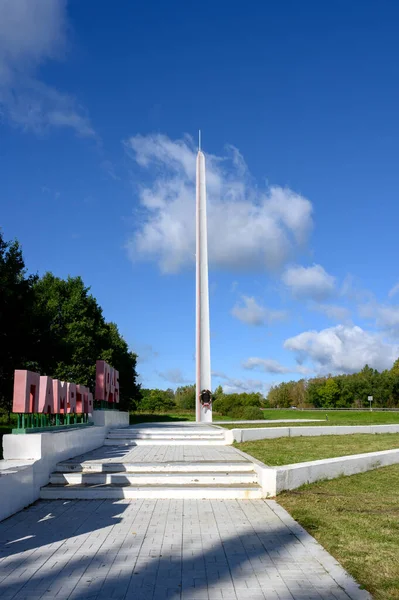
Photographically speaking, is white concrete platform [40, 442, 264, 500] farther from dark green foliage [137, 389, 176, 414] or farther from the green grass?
dark green foliage [137, 389, 176, 414]

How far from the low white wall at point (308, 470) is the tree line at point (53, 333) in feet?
34.2

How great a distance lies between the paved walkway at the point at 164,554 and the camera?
14.5 ft

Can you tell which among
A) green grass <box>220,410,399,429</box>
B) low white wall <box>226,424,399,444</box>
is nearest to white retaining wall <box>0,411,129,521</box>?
low white wall <box>226,424,399,444</box>

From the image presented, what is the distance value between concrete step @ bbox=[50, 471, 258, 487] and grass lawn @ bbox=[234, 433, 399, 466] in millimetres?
1149

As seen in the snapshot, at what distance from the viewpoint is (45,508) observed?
7742 mm

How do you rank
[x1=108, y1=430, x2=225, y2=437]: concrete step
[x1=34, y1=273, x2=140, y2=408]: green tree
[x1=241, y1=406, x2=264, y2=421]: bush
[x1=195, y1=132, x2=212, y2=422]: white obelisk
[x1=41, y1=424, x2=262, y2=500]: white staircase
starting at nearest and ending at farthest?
[x1=41, y1=424, x2=262, y2=500]: white staircase → [x1=108, y1=430, x2=225, y2=437]: concrete step → [x1=241, y1=406, x2=264, y2=421]: bush → [x1=195, y1=132, x2=212, y2=422]: white obelisk → [x1=34, y1=273, x2=140, y2=408]: green tree

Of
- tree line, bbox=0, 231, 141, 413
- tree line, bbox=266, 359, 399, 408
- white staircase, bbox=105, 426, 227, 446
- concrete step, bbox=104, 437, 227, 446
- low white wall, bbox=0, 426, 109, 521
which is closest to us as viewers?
low white wall, bbox=0, 426, 109, 521

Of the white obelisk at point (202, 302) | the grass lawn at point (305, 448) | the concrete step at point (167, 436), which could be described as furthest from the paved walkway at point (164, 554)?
the white obelisk at point (202, 302)

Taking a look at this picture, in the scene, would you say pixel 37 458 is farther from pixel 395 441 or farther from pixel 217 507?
pixel 395 441

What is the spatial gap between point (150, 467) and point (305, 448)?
195 inches

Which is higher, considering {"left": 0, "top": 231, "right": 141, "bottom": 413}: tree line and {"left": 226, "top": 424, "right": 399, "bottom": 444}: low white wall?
{"left": 0, "top": 231, "right": 141, "bottom": 413}: tree line

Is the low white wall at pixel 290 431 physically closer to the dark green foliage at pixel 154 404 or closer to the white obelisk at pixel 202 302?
the white obelisk at pixel 202 302

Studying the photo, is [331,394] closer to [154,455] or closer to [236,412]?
[236,412]

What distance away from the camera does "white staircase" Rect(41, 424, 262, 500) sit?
8492 millimetres
